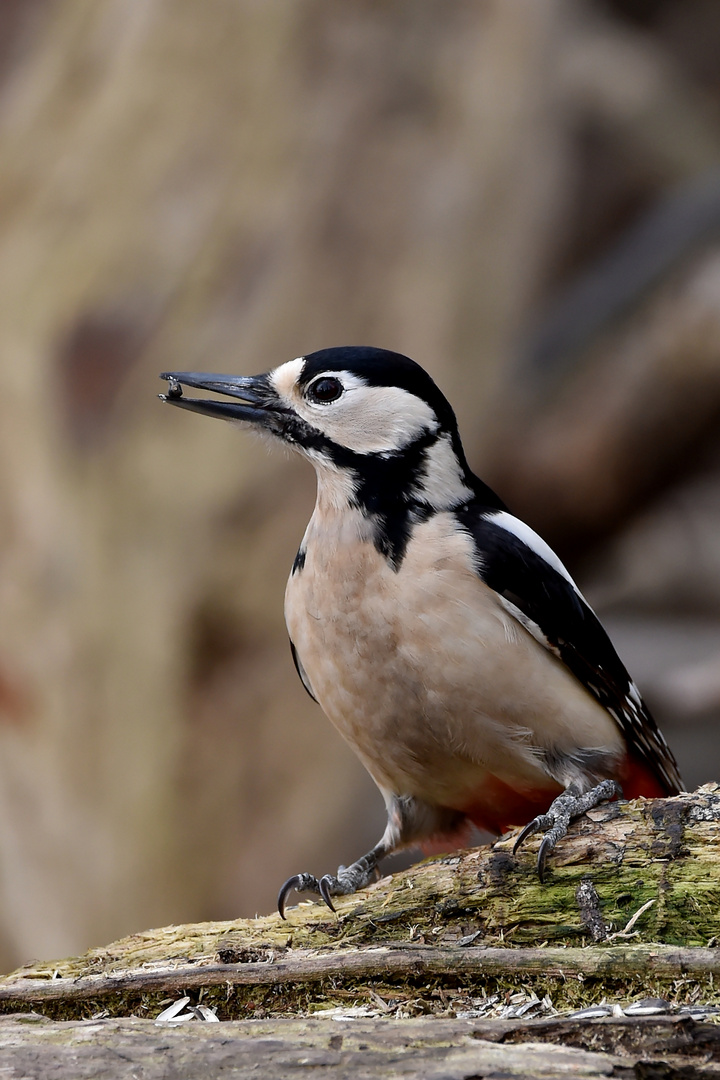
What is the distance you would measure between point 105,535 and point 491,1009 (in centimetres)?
434

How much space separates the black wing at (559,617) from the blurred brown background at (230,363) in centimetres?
311

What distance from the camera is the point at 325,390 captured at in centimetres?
299

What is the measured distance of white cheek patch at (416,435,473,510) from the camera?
2.90 meters

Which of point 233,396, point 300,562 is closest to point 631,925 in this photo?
point 300,562

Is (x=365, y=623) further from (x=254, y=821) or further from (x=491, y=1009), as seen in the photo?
(x=254, y=821)

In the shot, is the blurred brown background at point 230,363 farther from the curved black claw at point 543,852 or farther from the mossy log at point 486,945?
the curved black claw at point 543,852

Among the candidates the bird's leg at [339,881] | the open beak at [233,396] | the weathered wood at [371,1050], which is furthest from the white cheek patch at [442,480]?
the weathered wood at [371,1050]

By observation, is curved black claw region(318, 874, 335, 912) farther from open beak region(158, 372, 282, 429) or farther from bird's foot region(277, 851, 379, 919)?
open beak region(158, 372, 282, 429)

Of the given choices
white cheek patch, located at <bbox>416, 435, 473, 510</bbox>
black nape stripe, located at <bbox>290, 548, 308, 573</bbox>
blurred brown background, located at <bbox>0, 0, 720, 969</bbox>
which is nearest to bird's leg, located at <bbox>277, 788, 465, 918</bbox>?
black nape stripe, located at <bbox>290, 548, 308, 573</bbox>

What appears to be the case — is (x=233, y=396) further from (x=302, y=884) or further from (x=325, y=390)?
(x=302, y=884)

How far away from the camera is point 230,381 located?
3109mm

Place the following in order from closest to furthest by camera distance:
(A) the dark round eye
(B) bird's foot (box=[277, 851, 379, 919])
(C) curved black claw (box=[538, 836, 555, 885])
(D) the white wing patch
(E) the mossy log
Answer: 1. (E) the mossy log
2. (C) curved black claw (box=[538, 836, 555, 885])
3. (B) bird's foot (box=[277, 851, 379, 919])
4. (D) the white wing patch
5. (A) the dark round eye

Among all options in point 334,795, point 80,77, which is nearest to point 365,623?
point 334,795

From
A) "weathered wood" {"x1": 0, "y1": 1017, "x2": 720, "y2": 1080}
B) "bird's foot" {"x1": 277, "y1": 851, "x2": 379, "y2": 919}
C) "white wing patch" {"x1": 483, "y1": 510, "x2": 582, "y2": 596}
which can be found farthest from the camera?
"white wing patch" {"x1": 483, "y1": 510, "x2": 582, "y2": 596}
